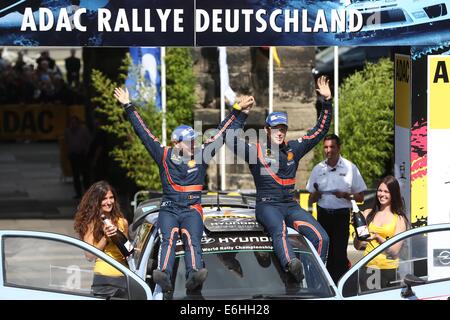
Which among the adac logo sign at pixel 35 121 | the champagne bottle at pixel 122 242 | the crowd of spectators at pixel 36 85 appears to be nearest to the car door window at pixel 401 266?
the champagne bottle at pixel 122 242

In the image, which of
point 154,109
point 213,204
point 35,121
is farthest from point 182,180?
point 35,121

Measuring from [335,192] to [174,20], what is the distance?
2505mm

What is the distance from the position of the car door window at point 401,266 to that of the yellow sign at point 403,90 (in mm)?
1724

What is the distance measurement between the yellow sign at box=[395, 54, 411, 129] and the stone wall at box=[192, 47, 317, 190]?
582 centimetres

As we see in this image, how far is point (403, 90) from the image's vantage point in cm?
1084

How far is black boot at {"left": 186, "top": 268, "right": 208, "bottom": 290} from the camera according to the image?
26.3ft

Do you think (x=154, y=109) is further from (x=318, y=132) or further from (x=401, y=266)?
(x=401, y=266)

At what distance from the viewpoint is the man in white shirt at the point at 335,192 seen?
435 inches

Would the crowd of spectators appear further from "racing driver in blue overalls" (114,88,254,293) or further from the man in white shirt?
"racing driver in blue overalls" (114,88,254,293)

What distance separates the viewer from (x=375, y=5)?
10.1 meters

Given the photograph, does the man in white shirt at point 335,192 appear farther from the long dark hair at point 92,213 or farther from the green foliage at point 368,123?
the green foliage at point 368,123
